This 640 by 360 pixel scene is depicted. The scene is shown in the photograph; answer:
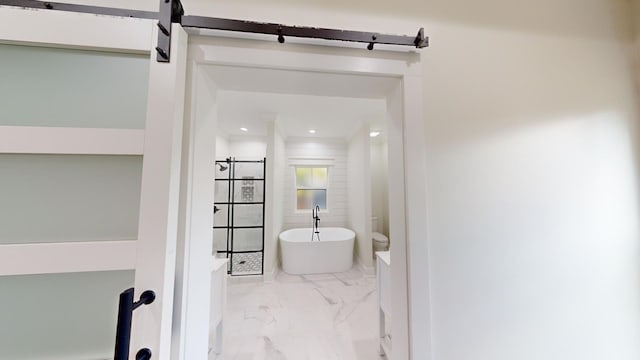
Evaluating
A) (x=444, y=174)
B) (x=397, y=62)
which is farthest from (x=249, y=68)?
(x=444, y=174)

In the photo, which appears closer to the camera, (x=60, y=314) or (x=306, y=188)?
(x=60, y=314)

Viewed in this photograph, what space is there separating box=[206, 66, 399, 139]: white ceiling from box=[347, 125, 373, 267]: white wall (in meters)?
0.30

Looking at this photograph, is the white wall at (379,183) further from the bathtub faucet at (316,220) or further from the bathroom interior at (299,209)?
the bathtub faucet at (316,220)

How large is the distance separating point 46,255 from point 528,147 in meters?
2.01

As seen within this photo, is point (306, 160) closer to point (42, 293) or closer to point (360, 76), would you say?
point (360, 76)

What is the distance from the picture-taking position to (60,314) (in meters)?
0.74

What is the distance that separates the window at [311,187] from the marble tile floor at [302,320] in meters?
1.87

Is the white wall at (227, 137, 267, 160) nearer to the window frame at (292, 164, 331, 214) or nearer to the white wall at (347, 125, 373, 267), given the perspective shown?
the window frame at (292, 164, 331, 214)

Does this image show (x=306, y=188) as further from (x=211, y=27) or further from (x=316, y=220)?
(x=211, y=27)

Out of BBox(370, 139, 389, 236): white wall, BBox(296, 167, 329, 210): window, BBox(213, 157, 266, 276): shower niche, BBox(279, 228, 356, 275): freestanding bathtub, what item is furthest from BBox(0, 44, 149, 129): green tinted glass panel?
BBox(370, 139, 389, 236): white wall

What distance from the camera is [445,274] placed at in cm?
100

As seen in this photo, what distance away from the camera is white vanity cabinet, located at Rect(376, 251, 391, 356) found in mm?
1644

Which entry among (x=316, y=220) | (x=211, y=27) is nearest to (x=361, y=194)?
(x=316, y=220)

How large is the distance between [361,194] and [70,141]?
3.67 m
